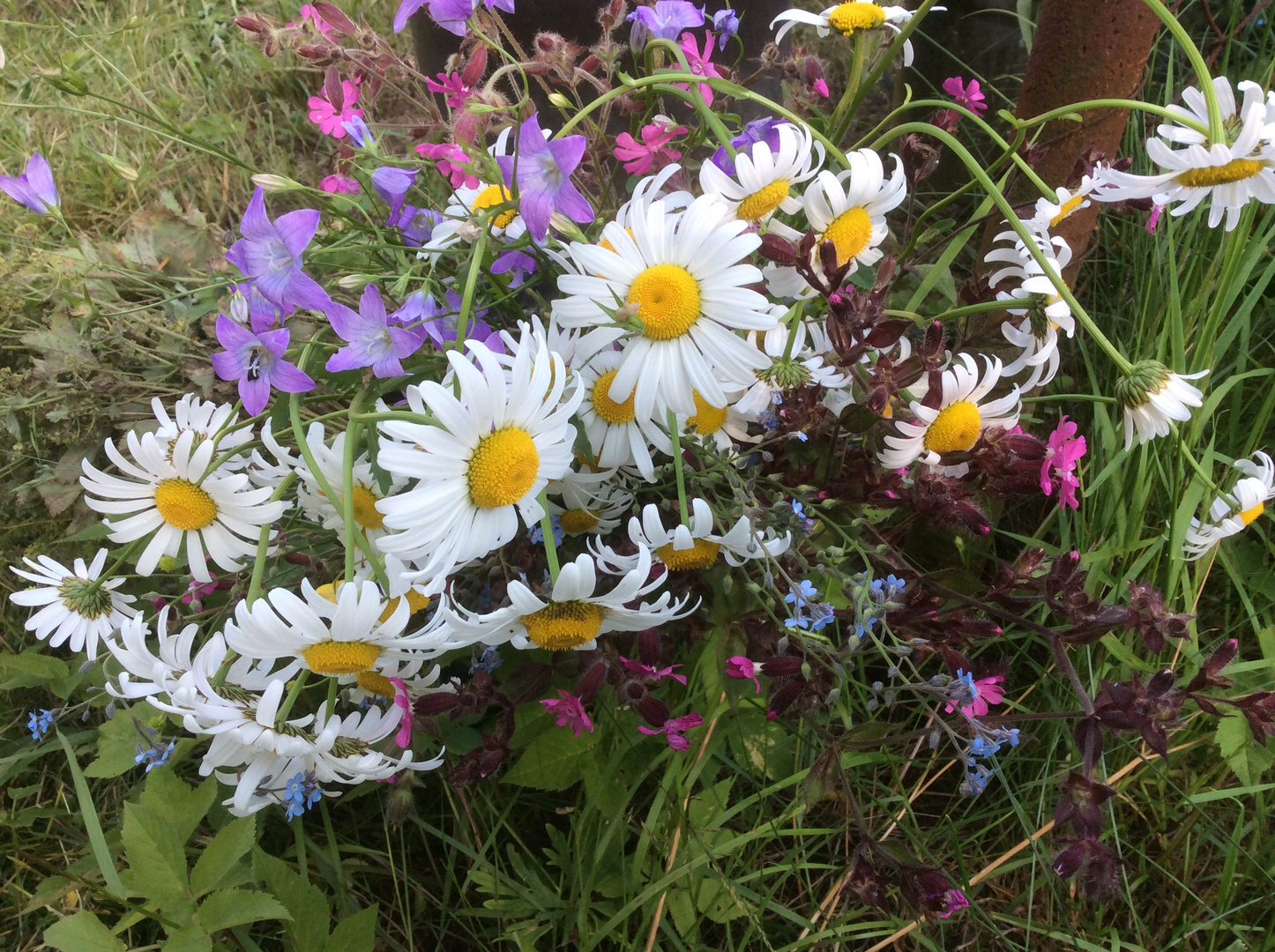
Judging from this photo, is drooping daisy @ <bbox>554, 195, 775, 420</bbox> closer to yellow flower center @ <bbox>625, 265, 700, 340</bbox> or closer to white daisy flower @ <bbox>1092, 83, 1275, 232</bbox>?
yellow flower center @ <bbox>625, 265, 700, 340</bbox>

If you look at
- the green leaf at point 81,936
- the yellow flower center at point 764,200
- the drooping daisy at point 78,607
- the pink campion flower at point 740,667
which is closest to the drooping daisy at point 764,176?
the yellow flower center at point 764,200

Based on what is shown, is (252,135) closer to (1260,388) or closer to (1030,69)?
(1030,69)

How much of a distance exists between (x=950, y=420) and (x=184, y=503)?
0.77 meters

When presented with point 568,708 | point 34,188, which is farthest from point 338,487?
point 34,188

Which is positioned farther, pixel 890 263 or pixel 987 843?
pixel 987 843

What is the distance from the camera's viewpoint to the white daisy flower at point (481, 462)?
25.4 inches

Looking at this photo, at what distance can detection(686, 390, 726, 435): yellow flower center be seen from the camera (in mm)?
919

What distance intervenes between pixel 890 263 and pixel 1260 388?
32.3 inches

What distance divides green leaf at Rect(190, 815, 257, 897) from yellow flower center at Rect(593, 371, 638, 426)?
544mm

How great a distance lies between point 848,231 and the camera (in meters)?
0.90

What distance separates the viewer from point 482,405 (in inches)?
26.0

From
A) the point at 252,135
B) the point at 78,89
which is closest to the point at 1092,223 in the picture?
the point at 78,89

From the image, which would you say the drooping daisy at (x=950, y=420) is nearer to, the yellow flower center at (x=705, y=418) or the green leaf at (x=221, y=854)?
the yellow flower center at (x=705, y=418)

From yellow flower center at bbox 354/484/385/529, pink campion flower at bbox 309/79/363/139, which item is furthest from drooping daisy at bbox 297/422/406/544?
pink campion flower at bbox 309/79/363/139
